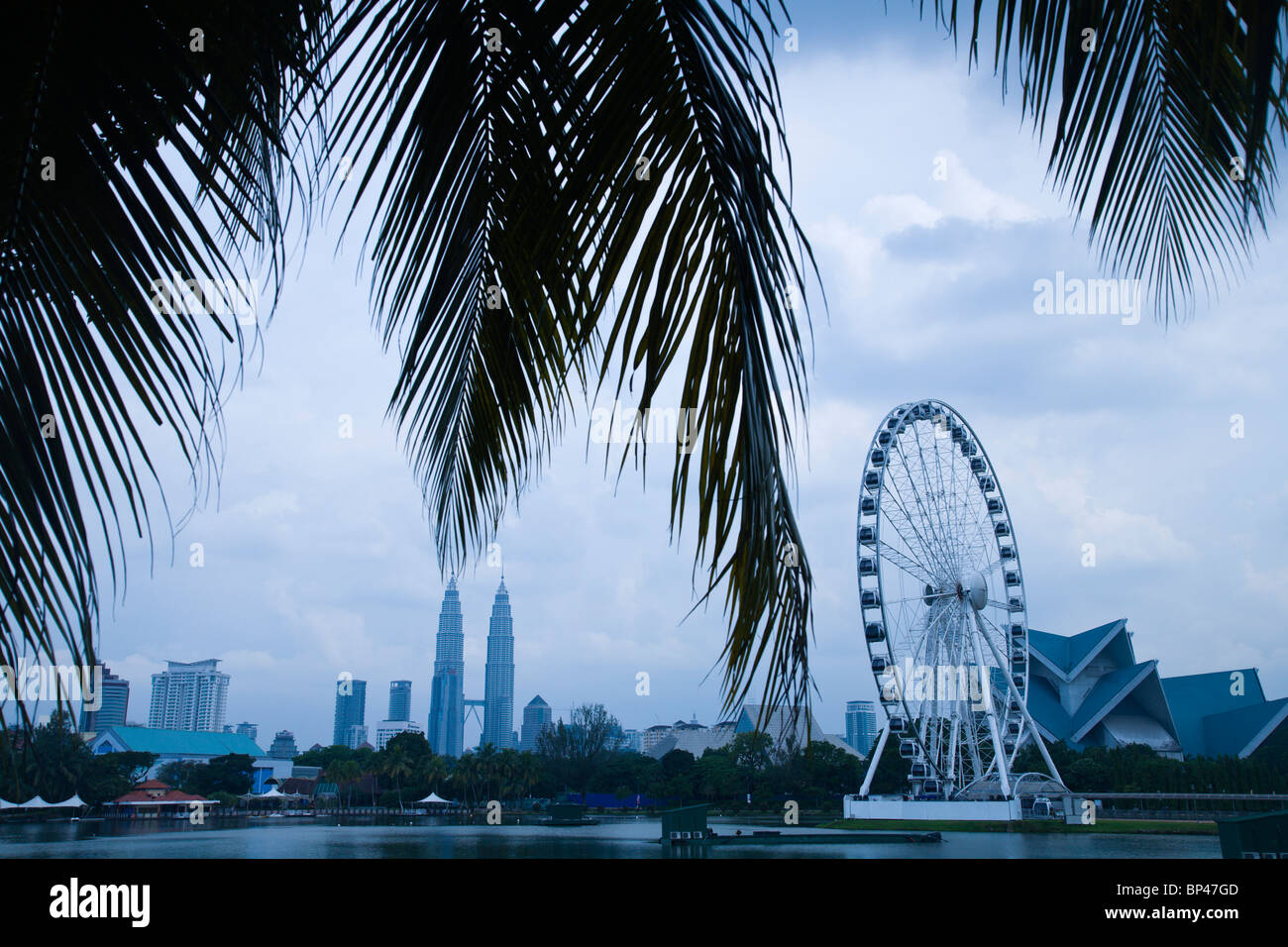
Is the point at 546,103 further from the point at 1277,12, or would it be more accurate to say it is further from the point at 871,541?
the point at 871,541

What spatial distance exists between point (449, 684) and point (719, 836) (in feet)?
25.3

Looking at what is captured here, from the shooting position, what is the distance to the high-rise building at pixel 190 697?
2091cm

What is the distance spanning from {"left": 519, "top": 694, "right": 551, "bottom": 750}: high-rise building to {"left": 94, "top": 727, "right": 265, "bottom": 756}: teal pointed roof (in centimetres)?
1035

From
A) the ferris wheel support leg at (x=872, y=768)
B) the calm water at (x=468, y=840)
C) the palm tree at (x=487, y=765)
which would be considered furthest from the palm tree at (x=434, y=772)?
the ferris wheel support leg at (x=872, y=768)

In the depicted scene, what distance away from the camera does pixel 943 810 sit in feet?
88.6

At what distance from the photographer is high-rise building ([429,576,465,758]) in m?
22.1

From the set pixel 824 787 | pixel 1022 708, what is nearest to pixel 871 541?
pixel 1022 708

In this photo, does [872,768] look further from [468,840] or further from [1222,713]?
[1222,713]

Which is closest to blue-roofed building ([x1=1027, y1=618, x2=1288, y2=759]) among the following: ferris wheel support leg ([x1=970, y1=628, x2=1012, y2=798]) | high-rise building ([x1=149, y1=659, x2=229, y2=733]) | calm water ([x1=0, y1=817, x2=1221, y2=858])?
calm water ([x1=0, y1=817, x2=1221, y2=858])

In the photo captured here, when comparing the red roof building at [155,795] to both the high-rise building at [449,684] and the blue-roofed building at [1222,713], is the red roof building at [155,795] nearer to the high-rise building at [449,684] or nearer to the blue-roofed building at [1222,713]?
the high-rise building at [449,684]

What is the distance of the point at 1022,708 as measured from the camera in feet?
90.4

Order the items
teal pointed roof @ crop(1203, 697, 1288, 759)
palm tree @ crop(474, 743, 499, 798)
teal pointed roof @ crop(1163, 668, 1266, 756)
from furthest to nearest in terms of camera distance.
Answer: teal pointed roof @ crop(1163, 668, 1266, 756), teal pointed roof @ crop(1203, 697, 1288, 759), palm tree @ crop(474, 743, 499, 798)

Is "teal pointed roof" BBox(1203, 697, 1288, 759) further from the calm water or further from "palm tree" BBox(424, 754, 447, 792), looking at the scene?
"palm tree" BBox(424, 754, 447, 792)

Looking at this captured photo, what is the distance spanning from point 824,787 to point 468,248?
3243 cm
